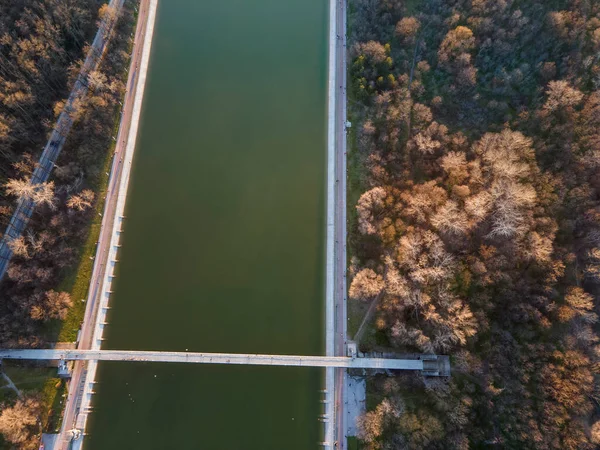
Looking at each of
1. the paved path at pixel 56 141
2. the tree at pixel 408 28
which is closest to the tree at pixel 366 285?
the tree at pixel 408 28

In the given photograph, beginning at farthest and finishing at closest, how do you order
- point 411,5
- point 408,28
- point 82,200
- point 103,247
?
point 411,5, point 408,28, point 103,247, point 82,200

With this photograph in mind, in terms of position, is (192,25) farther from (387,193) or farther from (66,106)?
(387,193)

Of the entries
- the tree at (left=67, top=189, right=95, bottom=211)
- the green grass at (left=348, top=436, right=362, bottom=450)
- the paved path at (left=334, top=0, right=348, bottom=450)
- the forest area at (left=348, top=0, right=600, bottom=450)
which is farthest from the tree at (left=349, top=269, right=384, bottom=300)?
the tree at (left=67, top=189, right=95, bottom=211)

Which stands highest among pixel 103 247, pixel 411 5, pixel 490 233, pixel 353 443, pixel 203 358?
pixel 411 5

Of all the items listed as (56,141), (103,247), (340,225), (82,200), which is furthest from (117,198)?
(340,225)

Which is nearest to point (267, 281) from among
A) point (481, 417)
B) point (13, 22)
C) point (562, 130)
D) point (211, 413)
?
point (211, 413)

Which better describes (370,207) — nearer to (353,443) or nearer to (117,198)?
(353,443)
